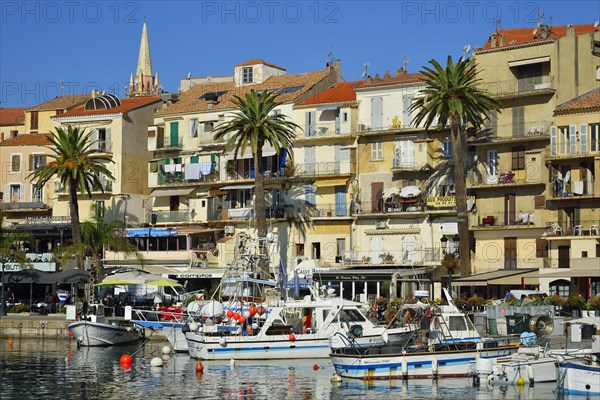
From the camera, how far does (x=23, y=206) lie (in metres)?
93.4

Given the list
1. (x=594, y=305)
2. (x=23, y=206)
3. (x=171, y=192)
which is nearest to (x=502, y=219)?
(x=594, y=305)

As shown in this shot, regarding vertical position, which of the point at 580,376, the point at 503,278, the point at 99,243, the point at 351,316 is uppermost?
the point at 99,243

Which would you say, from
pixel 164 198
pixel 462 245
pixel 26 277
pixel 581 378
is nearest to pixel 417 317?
pixel 581 378

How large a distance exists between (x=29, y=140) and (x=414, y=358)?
60593 mm

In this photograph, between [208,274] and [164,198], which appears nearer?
[208,274]

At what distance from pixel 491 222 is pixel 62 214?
36.6 m

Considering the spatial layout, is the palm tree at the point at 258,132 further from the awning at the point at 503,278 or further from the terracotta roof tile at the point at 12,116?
the terracotta roof tile at the point at 12,116

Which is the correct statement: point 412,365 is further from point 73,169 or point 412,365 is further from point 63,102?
point 63,102

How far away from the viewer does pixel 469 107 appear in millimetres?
69062

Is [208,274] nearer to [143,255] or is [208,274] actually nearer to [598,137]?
[143,255]

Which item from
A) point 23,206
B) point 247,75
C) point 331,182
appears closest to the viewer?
point 331,182

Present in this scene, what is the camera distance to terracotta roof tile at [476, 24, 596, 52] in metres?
74.5

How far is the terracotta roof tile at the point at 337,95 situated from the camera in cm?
8062

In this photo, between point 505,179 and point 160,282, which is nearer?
point 160,282
